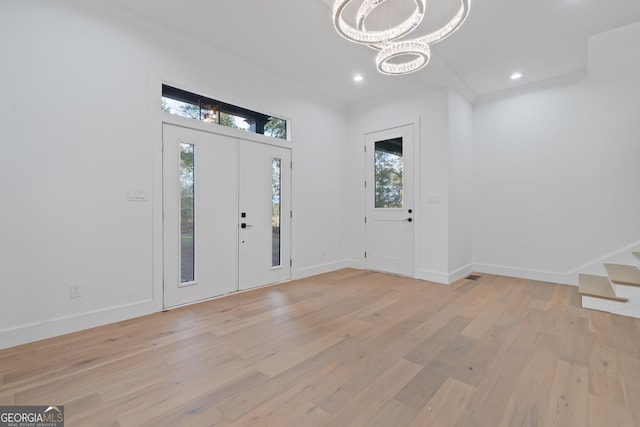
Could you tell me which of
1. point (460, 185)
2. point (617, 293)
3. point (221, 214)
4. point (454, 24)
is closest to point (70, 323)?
point (221, 214)

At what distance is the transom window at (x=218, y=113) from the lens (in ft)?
10.8

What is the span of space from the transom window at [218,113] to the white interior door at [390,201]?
70.3 inches

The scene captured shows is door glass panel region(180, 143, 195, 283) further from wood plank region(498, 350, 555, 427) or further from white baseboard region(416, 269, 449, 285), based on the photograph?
white baseboard region(416, 269, 449, 285)

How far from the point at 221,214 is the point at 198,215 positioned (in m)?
0.30

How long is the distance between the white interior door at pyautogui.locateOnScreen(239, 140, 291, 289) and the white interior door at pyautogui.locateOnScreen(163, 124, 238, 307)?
146 millimetres

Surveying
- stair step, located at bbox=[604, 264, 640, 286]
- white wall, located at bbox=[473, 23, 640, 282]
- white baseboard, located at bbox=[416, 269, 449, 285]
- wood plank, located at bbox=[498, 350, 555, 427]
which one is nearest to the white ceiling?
white wall, located at bbox=[473, 23, 640, 282]

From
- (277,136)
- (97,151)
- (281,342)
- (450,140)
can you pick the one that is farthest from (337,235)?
(97,151)

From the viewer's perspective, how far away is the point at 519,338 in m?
2.46

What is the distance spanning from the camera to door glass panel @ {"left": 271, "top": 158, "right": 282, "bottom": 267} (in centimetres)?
430

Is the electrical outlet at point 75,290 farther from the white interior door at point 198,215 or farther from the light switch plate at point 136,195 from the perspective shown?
Answer: the light switch plate at point 136,195

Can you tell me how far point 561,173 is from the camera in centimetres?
429

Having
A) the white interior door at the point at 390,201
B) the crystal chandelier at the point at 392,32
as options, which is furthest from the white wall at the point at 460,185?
the crystal chandelier at the point at 392,32

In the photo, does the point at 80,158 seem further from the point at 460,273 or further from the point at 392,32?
the point at 460,273

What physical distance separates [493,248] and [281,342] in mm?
4217
